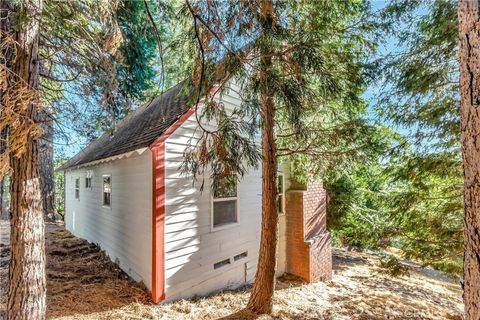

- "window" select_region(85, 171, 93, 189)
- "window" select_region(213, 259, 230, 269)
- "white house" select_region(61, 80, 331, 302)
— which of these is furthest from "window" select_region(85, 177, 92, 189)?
"window" select_region(213, 259, 230, 269)

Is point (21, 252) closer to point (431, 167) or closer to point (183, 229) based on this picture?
point (183, 229)

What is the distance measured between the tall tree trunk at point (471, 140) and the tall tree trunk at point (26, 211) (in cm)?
438

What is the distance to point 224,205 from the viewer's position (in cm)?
651

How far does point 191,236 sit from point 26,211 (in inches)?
117

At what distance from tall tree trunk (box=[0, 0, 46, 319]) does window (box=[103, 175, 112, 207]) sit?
171 inches

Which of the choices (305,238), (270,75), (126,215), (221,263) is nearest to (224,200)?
(221,263)

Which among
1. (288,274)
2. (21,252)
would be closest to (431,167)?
(288,274)

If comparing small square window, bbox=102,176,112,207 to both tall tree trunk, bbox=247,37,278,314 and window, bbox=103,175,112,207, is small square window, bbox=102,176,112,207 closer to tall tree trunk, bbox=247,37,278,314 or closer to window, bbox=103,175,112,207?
window, bbox=103,175,112,207

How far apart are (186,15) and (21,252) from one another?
3.98 m

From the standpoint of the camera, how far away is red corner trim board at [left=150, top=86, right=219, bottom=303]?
4.91 m

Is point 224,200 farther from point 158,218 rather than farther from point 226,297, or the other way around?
point 226,297

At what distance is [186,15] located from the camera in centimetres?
388

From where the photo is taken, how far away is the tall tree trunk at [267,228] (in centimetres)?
502

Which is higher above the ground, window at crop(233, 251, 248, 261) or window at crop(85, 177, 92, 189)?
window at crop(85, 177, 92, 189)
